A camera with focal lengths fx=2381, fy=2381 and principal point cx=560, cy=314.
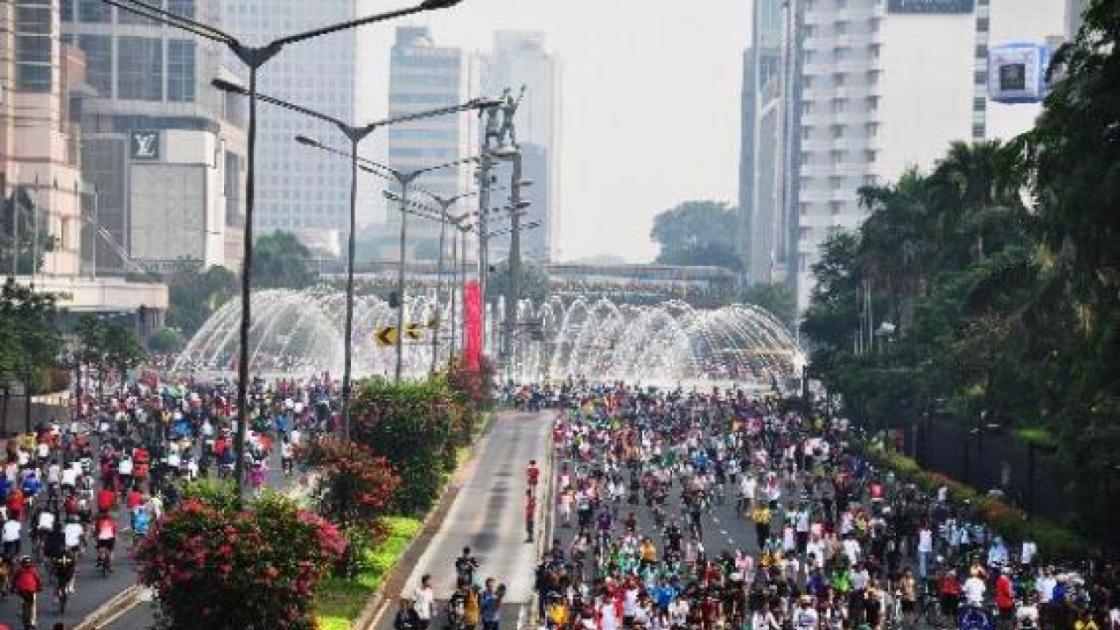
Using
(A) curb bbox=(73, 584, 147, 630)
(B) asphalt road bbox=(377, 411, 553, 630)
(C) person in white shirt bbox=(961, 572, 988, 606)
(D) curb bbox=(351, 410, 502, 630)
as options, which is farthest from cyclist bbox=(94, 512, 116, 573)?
(C) person in white shirt bbox=(961, 572, 988, 606)

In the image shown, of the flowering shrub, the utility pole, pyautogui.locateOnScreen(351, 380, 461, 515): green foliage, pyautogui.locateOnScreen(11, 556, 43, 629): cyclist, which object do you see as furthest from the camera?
the utility pole

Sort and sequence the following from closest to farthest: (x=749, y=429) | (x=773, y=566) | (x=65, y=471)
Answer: (x=773, y=566), (x=65, y=471), (x=749, y=429)

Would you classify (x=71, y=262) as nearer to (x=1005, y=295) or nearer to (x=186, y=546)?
(x=1005, y=295)

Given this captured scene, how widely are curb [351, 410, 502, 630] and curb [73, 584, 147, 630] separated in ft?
13.6

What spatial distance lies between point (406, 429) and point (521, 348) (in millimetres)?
108413

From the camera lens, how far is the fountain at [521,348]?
6009 inches

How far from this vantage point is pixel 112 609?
41.5 m

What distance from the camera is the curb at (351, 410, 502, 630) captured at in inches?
1665

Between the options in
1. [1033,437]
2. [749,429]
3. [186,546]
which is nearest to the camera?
[186,546]

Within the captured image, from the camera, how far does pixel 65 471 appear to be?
57750 mm

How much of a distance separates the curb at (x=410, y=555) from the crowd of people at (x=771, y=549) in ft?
9.77

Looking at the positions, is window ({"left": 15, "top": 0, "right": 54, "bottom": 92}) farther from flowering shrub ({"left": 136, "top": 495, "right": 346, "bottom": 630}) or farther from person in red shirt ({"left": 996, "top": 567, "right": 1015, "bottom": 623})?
flowering shrub ({"left": 136, "top": 495, "right": 346, "bottom": 630})

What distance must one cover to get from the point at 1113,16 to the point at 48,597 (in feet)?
72.6

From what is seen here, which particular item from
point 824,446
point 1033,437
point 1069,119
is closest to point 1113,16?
point 1069,119
